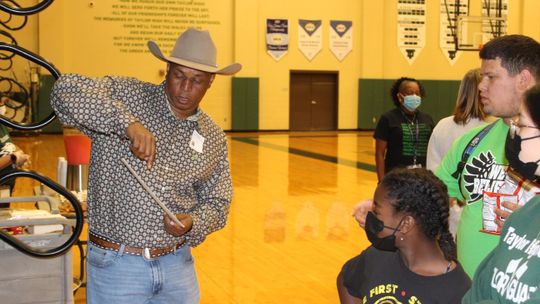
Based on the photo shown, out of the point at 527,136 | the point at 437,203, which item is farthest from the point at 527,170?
the point at 437,203

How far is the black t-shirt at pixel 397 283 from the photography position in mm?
2293

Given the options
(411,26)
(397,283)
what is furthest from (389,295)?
(411,26)

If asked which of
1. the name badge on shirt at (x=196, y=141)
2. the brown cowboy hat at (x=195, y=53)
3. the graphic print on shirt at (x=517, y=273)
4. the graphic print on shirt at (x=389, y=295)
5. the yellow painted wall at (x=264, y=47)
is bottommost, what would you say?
the graphic print on shirt at (x=389, y=295)

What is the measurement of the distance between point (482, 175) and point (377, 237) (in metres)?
0.69

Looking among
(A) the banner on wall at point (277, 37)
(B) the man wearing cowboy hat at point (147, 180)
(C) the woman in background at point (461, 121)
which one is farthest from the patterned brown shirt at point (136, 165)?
(A) the banner on wall at point (277, 37)

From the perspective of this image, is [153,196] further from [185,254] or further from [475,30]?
[475,30]

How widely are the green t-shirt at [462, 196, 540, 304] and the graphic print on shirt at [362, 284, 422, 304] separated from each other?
1.52ft

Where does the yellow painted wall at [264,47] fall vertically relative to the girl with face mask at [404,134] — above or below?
above

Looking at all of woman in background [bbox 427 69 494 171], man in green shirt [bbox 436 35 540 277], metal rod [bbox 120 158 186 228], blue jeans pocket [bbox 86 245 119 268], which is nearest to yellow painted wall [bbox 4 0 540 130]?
woman in background [bbox 427 69 494 171]

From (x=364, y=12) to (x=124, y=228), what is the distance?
68.2 feet

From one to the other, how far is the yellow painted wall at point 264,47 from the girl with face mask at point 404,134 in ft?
48.5

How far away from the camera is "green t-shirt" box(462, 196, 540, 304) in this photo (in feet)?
5.17

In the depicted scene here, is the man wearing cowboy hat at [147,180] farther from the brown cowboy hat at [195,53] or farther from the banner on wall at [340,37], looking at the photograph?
the banner on wall at [340,37]

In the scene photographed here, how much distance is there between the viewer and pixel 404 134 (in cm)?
652
